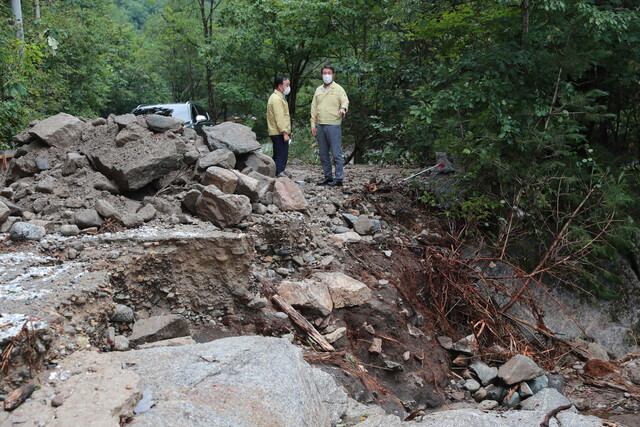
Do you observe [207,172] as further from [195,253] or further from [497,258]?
[497,258]

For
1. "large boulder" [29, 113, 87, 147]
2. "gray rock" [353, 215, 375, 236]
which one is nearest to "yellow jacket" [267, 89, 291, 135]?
"gray rock" [353, 215, 375, 236]

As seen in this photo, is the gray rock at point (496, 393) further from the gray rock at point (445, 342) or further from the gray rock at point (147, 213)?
the gray rock at point (147, 213)

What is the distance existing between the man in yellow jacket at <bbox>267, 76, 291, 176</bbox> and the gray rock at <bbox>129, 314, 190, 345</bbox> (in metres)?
4.50

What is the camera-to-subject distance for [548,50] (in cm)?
765

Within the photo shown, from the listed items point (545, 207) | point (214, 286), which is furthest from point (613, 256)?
point (214, 286)

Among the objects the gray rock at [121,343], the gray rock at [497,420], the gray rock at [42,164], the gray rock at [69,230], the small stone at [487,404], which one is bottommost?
the small stone at [487,404]

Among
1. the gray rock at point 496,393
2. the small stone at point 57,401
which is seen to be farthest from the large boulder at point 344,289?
the small stone at point 57,401

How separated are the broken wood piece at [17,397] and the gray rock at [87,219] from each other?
9.90 feet

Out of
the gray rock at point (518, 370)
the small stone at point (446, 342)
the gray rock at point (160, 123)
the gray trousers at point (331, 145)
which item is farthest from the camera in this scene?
the gray trousers at point (331, 145)

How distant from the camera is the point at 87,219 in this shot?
5.60 m

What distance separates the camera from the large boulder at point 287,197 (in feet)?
22.6

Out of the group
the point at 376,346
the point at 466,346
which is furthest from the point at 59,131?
the point at 466,346

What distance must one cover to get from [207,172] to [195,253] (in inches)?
62.5

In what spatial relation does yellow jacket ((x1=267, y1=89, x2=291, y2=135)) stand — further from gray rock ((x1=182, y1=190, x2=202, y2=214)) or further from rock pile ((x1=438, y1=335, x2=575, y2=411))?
rock pile ((x1=438, y1=335, x2=575, y2=411))
